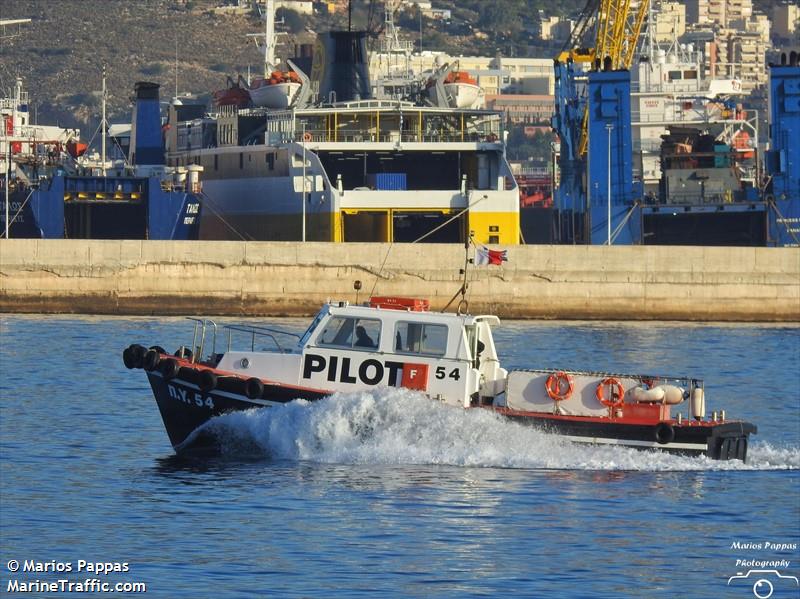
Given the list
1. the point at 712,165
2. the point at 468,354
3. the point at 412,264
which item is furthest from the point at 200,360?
the point at 712,165

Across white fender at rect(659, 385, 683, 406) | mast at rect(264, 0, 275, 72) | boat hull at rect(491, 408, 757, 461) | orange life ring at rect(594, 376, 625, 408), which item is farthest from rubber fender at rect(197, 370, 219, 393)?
mast at rect(264, 0, 275, 72)

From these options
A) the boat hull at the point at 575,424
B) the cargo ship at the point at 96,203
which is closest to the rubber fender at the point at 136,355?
the boat hull at the point at 575,424

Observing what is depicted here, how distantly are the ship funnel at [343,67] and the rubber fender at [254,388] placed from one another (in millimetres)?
49910

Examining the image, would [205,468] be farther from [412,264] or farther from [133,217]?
[133,217]

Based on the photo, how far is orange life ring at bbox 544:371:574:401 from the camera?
29.2m

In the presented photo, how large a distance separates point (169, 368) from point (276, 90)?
51345mm

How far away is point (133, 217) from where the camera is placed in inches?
2948

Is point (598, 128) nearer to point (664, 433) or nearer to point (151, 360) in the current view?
point (664, 433)

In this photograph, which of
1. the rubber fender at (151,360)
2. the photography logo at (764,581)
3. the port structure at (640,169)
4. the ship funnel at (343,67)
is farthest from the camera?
the ship funnel at (343,67)

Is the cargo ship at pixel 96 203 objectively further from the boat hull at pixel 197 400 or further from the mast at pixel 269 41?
the boat hull at pixel 197 400

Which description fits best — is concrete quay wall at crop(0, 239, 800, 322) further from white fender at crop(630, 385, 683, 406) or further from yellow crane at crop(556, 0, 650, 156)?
white fender at crop(630, 385, 683, 406)

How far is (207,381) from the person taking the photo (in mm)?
29328

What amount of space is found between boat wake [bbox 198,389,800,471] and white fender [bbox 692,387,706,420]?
2.61 ft

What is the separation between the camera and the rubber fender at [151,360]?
30.0 m
